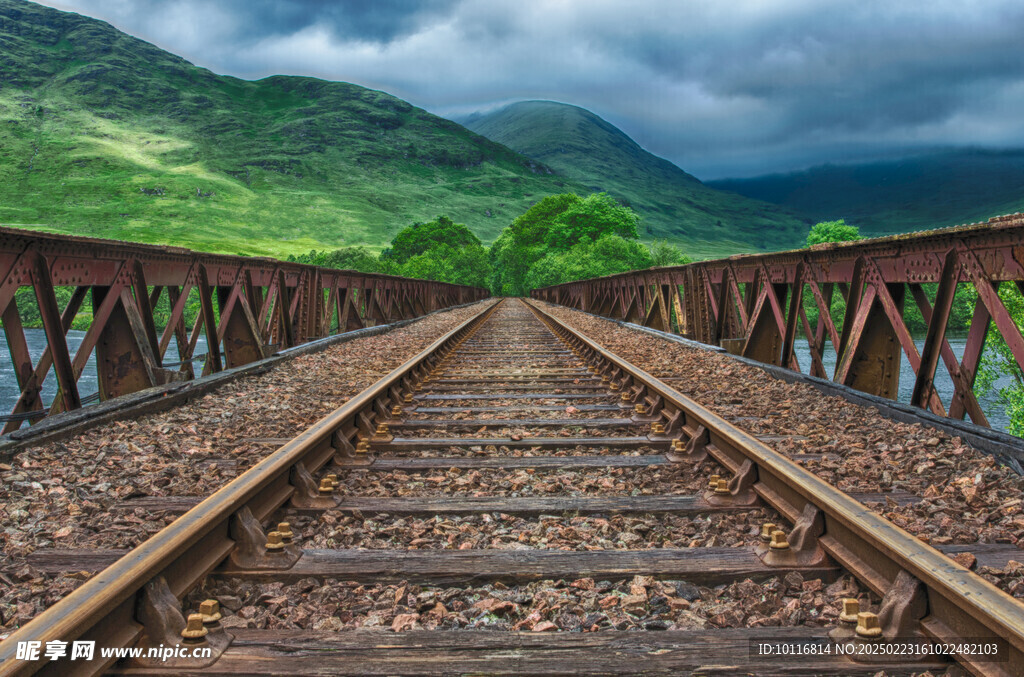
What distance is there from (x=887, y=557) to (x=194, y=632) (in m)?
2.50

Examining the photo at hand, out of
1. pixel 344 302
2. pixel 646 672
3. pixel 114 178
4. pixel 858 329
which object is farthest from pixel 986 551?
pixel 114 178

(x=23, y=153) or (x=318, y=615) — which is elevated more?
(x=23, y=153)

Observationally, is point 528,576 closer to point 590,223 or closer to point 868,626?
point 868,626

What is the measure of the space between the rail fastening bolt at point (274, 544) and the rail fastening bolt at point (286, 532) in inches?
1.9

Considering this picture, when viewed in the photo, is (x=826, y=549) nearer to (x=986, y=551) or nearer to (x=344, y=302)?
(x=986, y=551)

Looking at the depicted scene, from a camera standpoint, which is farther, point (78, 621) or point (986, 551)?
point (986, 551)

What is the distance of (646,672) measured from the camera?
81.5 inches

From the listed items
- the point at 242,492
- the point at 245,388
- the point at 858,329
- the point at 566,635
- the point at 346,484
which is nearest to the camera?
the point at 566,635

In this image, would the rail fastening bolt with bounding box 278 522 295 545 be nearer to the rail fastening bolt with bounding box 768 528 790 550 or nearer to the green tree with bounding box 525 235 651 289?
the rail fastening bolt with bounding box 768 528 790 550

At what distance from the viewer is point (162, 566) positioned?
2.41 meters

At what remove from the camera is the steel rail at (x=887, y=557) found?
1.98m

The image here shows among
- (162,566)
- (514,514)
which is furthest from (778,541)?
(162,566)

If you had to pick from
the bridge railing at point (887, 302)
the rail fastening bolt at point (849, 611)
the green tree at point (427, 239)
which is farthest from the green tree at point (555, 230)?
the rail fastening bolt at point (849, 611)

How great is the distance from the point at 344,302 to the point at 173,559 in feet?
47.2
